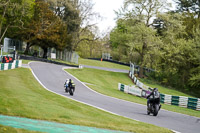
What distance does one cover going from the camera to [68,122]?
10.9 m

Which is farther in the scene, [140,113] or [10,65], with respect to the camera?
[10,65]

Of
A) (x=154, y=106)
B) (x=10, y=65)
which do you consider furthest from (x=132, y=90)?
(x=154, y=106)

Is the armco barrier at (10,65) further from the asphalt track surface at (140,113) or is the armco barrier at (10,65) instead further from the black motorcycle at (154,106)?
the black motorcycle at (154,106)

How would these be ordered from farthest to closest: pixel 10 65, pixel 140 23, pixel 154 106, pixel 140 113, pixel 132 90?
pixel 140 23
pixel 10 65
pixel 132 90
pixel 140 113
pixel 154 106

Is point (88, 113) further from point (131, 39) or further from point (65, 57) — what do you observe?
point (65, 57)

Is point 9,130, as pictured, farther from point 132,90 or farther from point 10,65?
point 10,65

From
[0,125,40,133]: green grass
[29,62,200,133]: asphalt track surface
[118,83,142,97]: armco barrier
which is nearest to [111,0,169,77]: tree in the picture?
[118,83,142,97]: armco barrier

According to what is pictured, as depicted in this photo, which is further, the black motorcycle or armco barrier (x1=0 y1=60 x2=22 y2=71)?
armco barrier (x1=0 y1=60 x2=22 y2=71)

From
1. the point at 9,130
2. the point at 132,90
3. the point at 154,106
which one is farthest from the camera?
the point at 132,90

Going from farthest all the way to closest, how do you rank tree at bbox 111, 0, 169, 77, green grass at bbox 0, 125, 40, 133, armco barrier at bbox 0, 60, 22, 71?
tree at bbox 111, 0, 169, 77
armco barrier at bbox 0, 60, 22, 71
green grass at bbox 0, 125, 40, 133

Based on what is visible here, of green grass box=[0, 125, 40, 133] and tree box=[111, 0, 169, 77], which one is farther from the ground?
tree box=[111, 0, 169, 77]

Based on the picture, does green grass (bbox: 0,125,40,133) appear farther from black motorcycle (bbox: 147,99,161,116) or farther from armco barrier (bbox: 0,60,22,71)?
armco barrier (bbox: 0,60,22,71)

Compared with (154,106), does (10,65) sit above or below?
above

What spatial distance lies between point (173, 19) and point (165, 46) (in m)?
4.60
